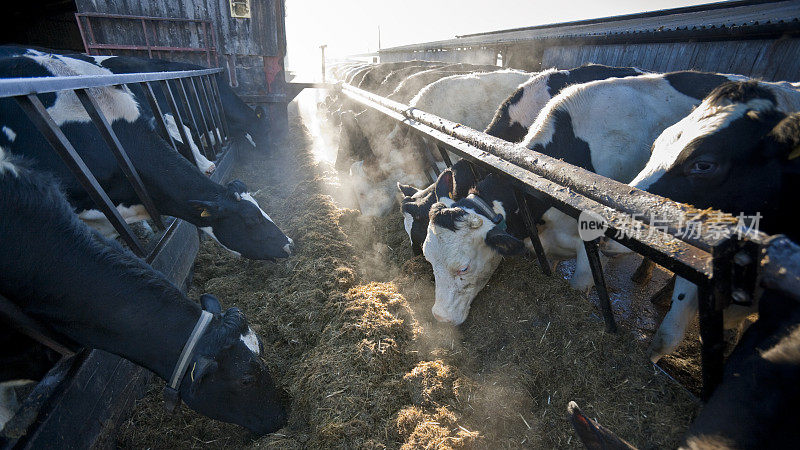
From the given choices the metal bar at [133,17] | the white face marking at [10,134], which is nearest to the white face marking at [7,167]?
the white face marking at [10,134]

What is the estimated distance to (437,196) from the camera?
154 inches

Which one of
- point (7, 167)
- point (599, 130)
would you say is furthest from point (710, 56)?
point (7, 167)

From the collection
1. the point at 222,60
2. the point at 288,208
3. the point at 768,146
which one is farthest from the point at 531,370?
the point at 222,60

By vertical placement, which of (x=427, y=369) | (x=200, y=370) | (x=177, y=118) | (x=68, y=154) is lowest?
(x=427, y=369)

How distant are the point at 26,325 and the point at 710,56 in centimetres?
1152

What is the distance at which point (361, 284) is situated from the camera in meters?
3.87

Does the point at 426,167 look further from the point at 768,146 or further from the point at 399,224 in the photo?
the point at 768,146

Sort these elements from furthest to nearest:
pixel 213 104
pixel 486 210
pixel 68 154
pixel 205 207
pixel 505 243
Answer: pixel 213 104
pixel 205 207
pixel 486 210
pixel 505 243
pixel 68 154

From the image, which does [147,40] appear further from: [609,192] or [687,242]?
[687,242]

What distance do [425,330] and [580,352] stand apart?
131 centimetres

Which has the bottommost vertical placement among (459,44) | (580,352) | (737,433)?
(580,352)

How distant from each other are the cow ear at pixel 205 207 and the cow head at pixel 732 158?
4354 millimetres

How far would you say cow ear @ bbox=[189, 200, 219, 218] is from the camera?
3.88m

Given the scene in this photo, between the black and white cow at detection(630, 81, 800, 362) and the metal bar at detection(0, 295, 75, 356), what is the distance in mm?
4389
